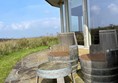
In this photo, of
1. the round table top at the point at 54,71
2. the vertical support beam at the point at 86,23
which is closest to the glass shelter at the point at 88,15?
the vertical support beam at the point at 86,23

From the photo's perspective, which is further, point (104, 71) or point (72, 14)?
point (72, 14)

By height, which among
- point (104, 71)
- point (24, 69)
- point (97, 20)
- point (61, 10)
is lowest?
point (24, 69)

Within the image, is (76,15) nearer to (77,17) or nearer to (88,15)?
(77,17)

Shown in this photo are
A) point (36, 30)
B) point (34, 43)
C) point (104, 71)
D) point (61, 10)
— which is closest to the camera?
point (104, 71)

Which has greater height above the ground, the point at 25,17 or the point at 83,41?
the point at 25,17

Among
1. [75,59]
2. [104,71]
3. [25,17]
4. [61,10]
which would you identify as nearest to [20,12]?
[25,17]

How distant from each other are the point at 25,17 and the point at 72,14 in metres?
13.7

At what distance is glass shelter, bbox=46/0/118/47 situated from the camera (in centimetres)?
A: 662

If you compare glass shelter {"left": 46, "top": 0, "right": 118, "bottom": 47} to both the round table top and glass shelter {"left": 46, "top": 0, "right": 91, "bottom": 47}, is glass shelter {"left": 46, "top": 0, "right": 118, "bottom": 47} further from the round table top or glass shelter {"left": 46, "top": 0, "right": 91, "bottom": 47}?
the round table top

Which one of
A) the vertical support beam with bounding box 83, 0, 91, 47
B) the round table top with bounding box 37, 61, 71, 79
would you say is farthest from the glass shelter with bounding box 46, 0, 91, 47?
→ the round table top with bounding box 37, 61, 71, 79

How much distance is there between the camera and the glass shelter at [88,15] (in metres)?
6.62

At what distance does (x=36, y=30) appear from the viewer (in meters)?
16.9

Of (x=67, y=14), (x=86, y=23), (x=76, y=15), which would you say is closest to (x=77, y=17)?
(x=76, y=15)

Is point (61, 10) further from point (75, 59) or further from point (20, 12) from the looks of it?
point (20, 12)
